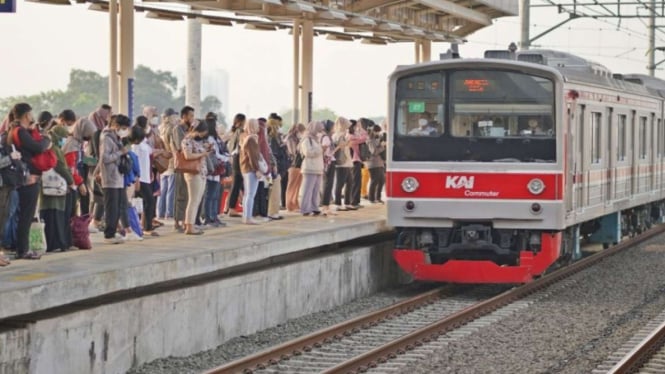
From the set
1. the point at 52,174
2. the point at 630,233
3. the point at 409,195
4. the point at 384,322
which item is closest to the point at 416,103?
the point at 409,195

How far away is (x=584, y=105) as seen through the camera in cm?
1864

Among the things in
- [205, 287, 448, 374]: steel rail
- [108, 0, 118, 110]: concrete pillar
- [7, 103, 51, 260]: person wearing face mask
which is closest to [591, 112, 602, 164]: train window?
[205, 287, 448, 374]: steel rail

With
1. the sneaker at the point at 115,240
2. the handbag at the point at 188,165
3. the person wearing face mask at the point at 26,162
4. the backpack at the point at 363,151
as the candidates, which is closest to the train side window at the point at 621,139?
the backpack at the point at 363,151

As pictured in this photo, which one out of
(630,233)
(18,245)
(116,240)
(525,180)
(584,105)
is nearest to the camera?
(18,245)

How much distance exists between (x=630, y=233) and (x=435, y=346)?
1397cm

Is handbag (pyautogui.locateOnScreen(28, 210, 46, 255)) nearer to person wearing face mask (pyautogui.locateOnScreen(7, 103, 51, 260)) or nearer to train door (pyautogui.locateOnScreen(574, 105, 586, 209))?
person wearing face mask (pyautogui.locateOnScreen(7, 103, 51, 260))

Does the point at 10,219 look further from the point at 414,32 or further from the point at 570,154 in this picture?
the point at 414,32

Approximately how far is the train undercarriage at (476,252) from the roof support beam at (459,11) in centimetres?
863

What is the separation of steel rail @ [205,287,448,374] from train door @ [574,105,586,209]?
2.48 meters

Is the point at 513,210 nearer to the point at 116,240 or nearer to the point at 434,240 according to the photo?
the point at 434,240

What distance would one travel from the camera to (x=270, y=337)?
14.2m

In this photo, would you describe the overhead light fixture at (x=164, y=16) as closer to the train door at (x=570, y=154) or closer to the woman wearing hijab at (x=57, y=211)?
the train door at (x=570, y=154)

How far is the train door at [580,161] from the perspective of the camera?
1827 cm

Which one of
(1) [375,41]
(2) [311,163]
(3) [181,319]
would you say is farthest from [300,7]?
(1) [375,41]
